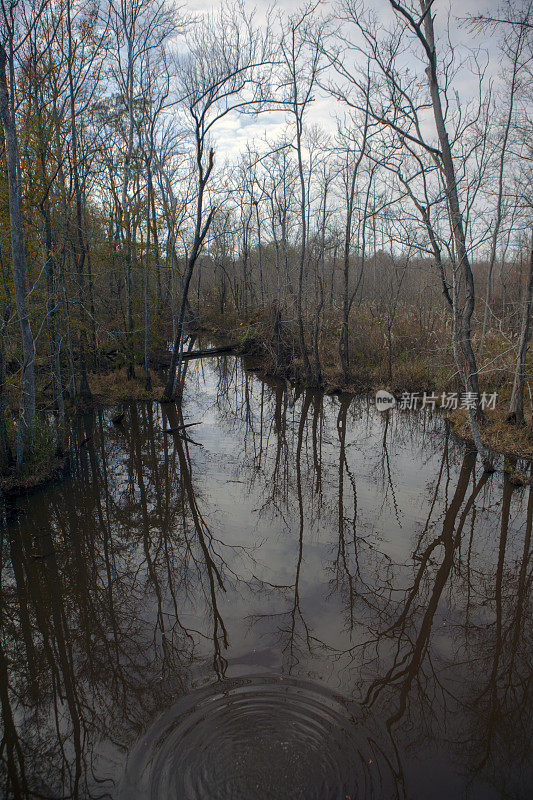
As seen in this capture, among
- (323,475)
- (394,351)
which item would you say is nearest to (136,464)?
(323,475)

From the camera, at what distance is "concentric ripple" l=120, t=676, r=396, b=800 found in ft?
10.4

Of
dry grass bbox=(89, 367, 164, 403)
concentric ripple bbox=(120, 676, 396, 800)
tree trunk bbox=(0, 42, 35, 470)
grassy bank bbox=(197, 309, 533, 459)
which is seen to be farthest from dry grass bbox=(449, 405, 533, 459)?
dry grass bbox=(89, 367, 164, 403)

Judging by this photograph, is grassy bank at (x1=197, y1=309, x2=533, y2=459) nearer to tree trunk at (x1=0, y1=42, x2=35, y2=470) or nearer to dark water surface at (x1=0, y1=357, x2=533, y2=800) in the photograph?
dark water surface at (x1=0, y1=357, x2=533, y2=800)

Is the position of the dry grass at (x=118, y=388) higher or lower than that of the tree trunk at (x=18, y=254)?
lower

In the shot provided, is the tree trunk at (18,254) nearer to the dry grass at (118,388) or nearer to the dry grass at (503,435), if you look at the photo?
the dry grass at (118,388)

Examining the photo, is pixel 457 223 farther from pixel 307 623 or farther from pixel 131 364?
pixel 131 364

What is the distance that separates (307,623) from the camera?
488 centimetres

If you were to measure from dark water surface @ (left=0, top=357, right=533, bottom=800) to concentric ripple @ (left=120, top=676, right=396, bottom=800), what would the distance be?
1cm

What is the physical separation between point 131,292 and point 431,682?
15.5 meters

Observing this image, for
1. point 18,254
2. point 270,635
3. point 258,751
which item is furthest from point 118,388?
point 258,751

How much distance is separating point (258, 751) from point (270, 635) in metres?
1.30

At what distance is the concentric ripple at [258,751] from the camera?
3178mm

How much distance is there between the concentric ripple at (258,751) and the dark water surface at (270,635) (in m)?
0.01

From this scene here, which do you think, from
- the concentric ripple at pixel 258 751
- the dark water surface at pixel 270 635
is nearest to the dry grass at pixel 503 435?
the dark water surface at pixel 270 635
